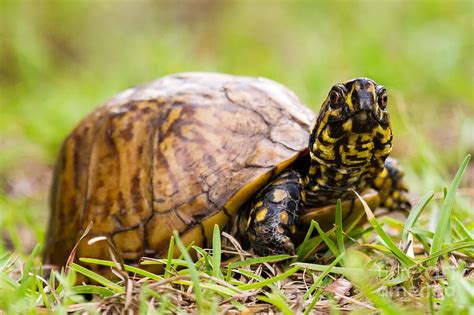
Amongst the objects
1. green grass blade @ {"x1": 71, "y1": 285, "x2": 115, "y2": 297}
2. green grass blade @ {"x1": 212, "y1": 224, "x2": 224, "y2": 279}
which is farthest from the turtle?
green grass blade @ {"x1": 71, "y1": 285, "x2": 115, "y2": 297}

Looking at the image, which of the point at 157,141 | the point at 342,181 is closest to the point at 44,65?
the point at 157,141

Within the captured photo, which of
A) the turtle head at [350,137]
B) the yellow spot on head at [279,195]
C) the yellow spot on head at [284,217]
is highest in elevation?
the turtle head at [350,137]

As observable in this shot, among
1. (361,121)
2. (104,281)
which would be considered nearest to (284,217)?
(361,121)

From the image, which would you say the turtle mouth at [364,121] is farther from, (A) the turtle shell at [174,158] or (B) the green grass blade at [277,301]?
(B) the green grass blade at [277,301]

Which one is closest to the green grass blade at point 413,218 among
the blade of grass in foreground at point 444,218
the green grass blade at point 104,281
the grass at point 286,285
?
the grass at point 286,285

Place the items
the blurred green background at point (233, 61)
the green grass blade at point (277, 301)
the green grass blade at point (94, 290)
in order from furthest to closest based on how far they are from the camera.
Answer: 1. the blurred green background at point (233, 61)
2. the green grass blade at point (94, 290)
3. the green grass blade at point (277, 301)

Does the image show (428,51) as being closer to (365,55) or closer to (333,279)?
(365,55)

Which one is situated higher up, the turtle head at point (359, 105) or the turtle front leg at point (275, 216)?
the turtle head at point (359, 105)

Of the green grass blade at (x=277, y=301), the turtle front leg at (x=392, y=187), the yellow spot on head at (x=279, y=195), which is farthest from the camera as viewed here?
the turtle front leg at (x=392, y=187)
